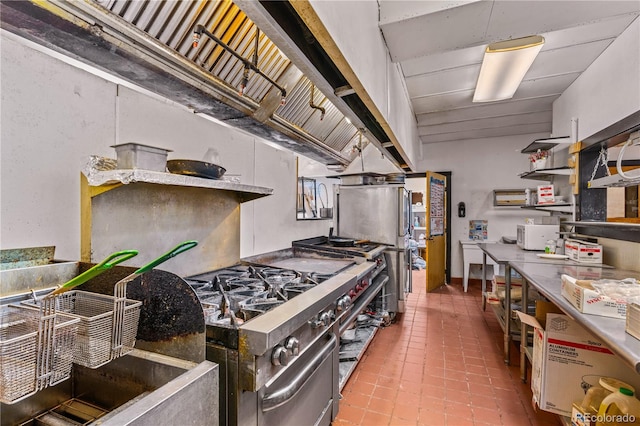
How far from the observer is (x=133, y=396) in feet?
3.20

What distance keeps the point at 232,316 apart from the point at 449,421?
69.1 inches

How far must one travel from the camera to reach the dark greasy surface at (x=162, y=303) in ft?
3.23

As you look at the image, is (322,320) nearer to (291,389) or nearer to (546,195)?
(291,389)

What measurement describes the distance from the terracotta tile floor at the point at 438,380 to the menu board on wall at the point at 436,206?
5.71ft

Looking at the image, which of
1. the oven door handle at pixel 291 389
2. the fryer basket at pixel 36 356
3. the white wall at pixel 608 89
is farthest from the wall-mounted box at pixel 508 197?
the fryer basket at pixel 36 356

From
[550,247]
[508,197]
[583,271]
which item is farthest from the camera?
[508,197]

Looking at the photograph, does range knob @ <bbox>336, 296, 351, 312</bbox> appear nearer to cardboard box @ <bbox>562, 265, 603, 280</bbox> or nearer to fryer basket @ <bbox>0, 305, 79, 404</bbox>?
fryer basket @ <bbox>0, 305, 79, 404</bbox>

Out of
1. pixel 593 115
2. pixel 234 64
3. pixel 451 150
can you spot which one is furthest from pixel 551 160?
pixel 234 64

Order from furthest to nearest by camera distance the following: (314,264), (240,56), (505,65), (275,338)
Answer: (505,65) → (314,264) → (240,56) → (275,338)

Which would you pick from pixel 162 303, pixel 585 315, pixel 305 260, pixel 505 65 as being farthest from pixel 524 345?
pixel 162 303

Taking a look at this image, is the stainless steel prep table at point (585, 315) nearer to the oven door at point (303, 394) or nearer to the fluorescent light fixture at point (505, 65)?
the oven door at point (303, 394)

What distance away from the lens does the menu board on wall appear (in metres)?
5.06

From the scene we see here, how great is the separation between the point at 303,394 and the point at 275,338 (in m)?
0.58

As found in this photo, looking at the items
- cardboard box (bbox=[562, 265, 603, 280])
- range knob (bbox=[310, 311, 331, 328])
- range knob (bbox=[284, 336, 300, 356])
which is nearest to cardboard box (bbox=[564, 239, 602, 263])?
cardboard box (bbox=[562, 265, 603, 280])
